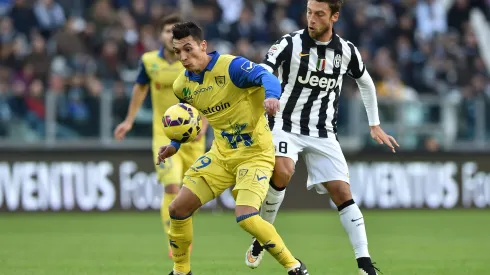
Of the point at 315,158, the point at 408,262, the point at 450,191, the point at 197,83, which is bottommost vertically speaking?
the point at 450,191

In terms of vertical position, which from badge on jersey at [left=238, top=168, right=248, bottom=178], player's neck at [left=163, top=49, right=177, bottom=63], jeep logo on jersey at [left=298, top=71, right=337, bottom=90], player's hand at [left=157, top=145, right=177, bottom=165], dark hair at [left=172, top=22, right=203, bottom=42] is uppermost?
dark hair at [left=172, top=22, right=203, bottom=42]

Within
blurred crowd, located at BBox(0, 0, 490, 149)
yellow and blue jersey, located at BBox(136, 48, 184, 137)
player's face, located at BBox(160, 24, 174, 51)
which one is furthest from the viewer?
blurred crowd, located at BBox(0, 0, 490, 149)

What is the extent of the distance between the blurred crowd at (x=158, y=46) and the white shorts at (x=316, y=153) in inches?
339

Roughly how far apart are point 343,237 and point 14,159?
21.8 ft

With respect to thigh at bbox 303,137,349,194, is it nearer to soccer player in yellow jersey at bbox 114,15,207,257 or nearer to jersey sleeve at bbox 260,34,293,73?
jersey sleeve at bbox 260,34,293,73

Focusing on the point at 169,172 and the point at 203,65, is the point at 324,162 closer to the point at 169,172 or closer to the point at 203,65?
the point at 203,65

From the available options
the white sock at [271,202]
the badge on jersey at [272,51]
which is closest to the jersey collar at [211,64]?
the badge on jersey at [272,51]

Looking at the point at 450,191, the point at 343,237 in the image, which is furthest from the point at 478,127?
the point at 343,237

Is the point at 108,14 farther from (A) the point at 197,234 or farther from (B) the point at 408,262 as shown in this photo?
(B) the point at 408,262

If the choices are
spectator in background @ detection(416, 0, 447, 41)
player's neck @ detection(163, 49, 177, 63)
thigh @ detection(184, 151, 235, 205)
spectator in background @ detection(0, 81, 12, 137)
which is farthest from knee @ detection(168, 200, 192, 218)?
spectator in background @ detection(416, 0, 447, 41)

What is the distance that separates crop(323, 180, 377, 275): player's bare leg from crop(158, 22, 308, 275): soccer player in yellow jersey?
2.69 ft

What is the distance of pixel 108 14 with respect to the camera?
805 inches

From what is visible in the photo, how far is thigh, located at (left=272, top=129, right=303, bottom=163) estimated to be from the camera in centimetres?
866

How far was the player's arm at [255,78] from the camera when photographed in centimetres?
729
